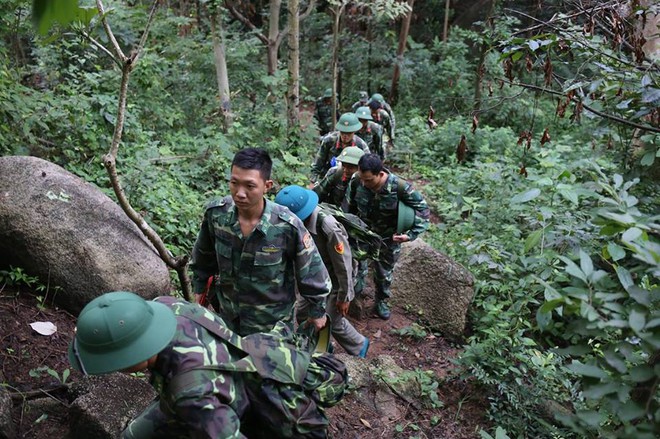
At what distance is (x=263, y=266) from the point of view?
334 centimetres

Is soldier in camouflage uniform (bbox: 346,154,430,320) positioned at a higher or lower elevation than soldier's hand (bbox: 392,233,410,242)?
higher

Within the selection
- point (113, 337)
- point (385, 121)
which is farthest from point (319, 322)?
point (385, 121)

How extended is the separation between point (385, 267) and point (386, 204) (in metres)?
0.85

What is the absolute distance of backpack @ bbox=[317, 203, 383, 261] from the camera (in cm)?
451

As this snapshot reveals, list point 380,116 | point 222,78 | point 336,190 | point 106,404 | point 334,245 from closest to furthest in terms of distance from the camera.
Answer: point 106,404
point 334,245
point 336,190
point 222,78
point 380,116

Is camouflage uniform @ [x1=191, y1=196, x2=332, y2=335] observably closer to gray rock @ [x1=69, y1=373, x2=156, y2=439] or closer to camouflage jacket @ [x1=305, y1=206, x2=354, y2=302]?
camouflage jacket @ [x1=305, y1=206, x2=354, y2=302]

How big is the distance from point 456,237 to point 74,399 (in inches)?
215

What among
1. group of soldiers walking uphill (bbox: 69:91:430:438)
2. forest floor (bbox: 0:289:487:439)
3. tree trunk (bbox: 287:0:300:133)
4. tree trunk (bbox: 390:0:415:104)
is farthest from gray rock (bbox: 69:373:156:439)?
tree trunk (bbox: 390:0:415:104)

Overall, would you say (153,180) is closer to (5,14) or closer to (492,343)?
(5,14)

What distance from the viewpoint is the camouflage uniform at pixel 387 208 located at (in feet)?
18.1

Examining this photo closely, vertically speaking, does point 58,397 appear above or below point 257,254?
below

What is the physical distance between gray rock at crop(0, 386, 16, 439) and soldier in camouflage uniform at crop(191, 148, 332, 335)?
1.38 meters

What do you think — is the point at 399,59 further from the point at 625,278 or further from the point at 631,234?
the point at 631,234

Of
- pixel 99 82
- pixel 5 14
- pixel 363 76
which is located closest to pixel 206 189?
pixel 99 82
